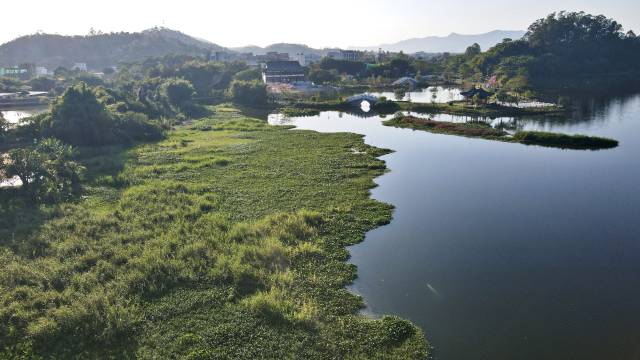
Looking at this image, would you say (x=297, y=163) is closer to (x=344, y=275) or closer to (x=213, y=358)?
(x=344, y=275)

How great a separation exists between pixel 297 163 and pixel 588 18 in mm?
156632

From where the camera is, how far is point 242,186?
37750 mm

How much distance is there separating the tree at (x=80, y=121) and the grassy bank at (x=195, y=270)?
17.1 meters

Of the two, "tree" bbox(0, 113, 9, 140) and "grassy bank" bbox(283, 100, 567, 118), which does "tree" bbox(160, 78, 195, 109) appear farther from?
"tree" bbox(0, 113, 9, 140)

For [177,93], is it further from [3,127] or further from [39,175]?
[39,175]

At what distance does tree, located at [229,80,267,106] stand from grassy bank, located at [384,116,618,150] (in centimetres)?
4164

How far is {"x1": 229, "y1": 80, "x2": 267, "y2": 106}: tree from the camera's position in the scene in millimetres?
101688

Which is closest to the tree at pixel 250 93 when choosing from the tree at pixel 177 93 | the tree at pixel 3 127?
the tree at pixel 177 93

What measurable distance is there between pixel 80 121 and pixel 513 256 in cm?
5330

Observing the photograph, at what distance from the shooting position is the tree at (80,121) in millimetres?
52375

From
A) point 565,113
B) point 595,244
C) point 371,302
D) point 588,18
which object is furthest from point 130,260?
point 588,18

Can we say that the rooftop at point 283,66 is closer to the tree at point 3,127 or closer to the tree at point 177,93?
the tree at point 177,93

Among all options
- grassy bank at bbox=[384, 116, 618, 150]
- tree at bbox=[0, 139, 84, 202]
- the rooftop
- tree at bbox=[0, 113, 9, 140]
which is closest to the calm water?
grassy bank at bbox=[384, 116, 618, 150]

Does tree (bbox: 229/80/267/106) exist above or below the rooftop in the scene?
below
